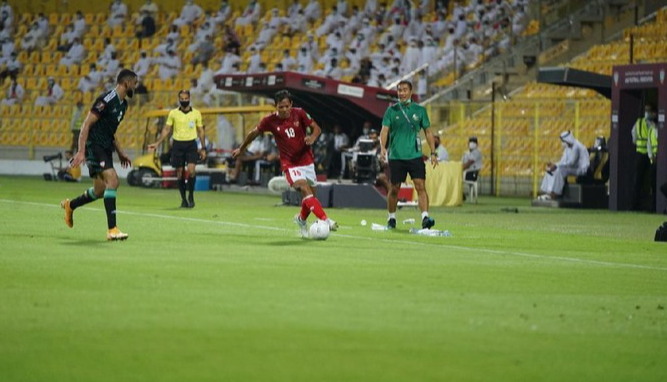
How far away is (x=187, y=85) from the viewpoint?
4884 cm

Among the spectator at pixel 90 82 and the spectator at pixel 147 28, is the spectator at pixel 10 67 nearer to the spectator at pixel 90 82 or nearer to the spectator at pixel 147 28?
the spectator at pixel 90 82

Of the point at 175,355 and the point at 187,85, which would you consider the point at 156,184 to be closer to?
the point at 187,85

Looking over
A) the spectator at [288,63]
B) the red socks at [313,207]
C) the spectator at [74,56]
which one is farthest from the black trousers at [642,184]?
the spectator at [74,56]

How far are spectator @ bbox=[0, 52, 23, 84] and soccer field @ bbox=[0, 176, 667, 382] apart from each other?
36124 millimetres

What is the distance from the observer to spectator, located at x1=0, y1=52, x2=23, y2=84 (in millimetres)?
53969

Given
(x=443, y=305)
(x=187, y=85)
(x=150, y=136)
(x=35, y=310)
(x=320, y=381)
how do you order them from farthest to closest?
(x=187, y=85), (x=150, y=136), (x=443, y=305), (x=35, y=310), (x=320, y=381)

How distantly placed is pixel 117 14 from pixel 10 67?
15.5 ft

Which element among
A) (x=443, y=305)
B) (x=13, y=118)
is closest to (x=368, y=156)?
(x=443, y=305)

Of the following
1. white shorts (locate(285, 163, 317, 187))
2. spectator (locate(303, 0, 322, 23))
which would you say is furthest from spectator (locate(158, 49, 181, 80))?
white shorts (locate(285, 163, 317, 187))

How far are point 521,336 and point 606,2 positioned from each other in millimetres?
31816

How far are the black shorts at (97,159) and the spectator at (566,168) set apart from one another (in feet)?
55.0

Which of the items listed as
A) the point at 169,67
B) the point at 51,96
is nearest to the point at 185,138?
the point at 169,67

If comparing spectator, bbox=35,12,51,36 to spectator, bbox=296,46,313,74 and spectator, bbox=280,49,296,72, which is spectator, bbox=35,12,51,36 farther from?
spectator, bbox=296,46,313,74

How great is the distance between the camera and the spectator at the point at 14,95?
52456mm
